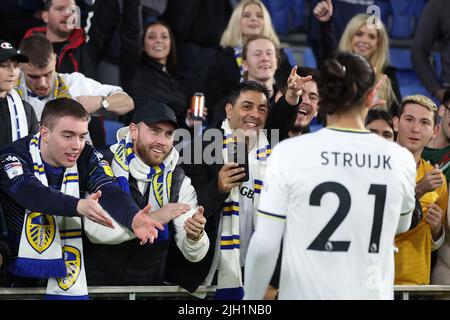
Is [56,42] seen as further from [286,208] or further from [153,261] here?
[286,208]

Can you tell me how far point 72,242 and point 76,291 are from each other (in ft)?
0.96

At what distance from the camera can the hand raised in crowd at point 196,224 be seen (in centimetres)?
548

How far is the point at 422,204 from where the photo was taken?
6.26 meters

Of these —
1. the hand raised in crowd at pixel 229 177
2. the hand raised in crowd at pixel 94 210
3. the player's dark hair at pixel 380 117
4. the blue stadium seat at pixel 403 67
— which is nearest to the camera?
the hand raised in crowd at pixel 94 210

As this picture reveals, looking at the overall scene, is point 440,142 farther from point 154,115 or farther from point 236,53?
point 154,115

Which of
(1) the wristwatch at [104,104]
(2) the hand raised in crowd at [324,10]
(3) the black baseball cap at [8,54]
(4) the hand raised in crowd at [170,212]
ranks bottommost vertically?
(4) the hand raised in crowd at [170,212]

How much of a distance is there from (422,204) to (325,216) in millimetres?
2247

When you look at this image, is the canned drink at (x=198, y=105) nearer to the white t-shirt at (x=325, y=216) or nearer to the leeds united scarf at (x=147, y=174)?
the leeds united scarf at (x=147, y=174)

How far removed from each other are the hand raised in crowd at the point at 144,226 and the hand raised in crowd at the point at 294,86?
1.30 meters

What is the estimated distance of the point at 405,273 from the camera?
6.12m

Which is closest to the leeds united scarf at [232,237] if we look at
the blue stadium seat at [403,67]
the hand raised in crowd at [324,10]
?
the hand raised in crowd at [324,10]

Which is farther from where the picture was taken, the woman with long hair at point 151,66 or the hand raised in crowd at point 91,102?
the woman with long hair at point 151,66
